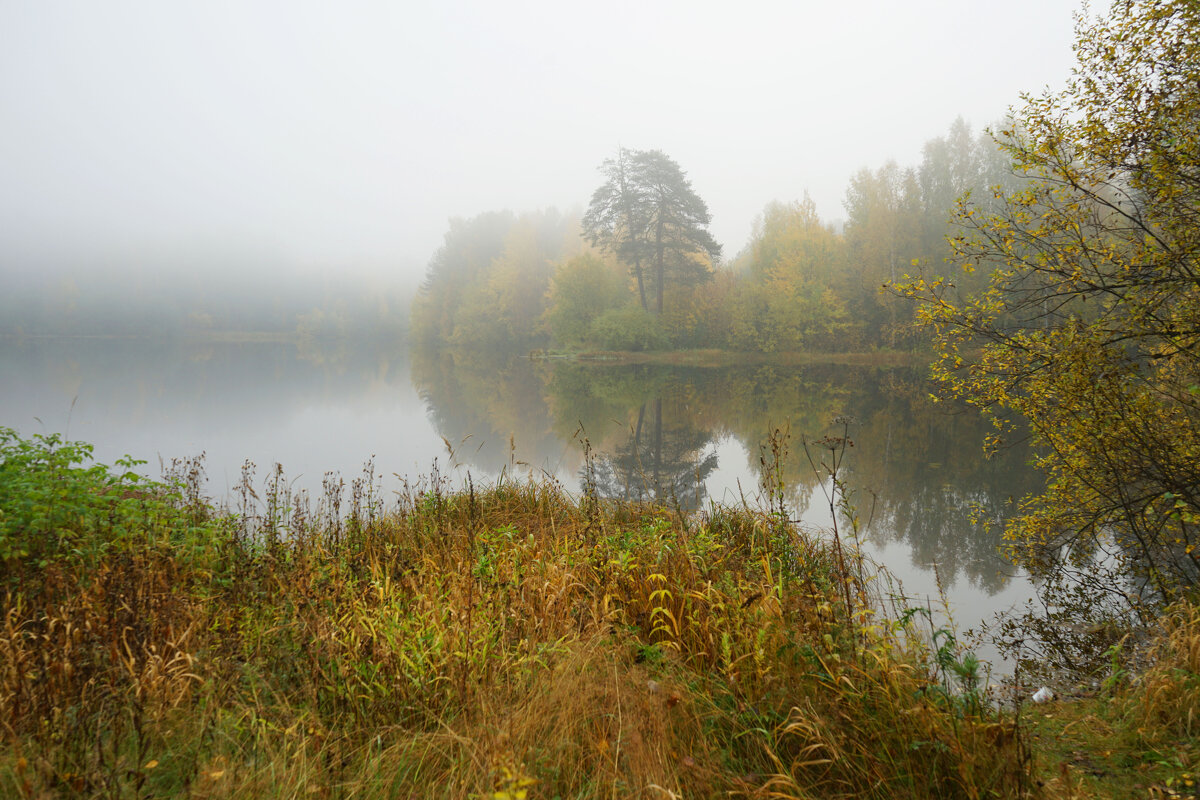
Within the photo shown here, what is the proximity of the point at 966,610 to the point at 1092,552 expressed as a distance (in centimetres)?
220

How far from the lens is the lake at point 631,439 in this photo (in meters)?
7.38

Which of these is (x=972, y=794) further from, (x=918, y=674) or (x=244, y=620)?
(x=244, y=620)

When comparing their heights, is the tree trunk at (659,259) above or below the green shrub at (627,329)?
above

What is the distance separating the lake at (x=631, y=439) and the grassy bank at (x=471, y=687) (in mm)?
1566

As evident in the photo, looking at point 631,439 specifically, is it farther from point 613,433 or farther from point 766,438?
point 766,438

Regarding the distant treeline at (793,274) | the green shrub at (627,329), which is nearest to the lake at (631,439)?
the distant treeline at (793,274)

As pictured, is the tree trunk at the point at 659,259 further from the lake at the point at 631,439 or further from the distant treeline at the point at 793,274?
the lake at the point at 631,439

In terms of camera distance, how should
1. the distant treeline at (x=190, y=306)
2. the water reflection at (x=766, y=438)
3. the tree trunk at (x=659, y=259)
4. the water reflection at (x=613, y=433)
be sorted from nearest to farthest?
1. the water reflection at (x=766, y=438)
2. the water reflection at (x=613, y=433)
3. the tree trunk at (x=659, y=259)
4. the distant treeline at (x=190, y=306)

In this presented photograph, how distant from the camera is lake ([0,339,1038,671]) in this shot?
738 cm

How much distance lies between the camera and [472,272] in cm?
5653

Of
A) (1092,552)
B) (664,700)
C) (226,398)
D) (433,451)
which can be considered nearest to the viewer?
(664,700)

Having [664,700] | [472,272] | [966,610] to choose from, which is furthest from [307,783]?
[472,272]

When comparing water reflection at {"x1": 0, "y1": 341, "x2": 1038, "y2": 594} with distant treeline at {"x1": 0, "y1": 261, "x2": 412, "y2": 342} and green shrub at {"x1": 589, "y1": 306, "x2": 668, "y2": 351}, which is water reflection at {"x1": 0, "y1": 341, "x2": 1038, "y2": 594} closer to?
green shrub at {"x1": 589, "y1": 306, "x2": 668, "y2": 351}

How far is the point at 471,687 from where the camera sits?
9.13 feet
